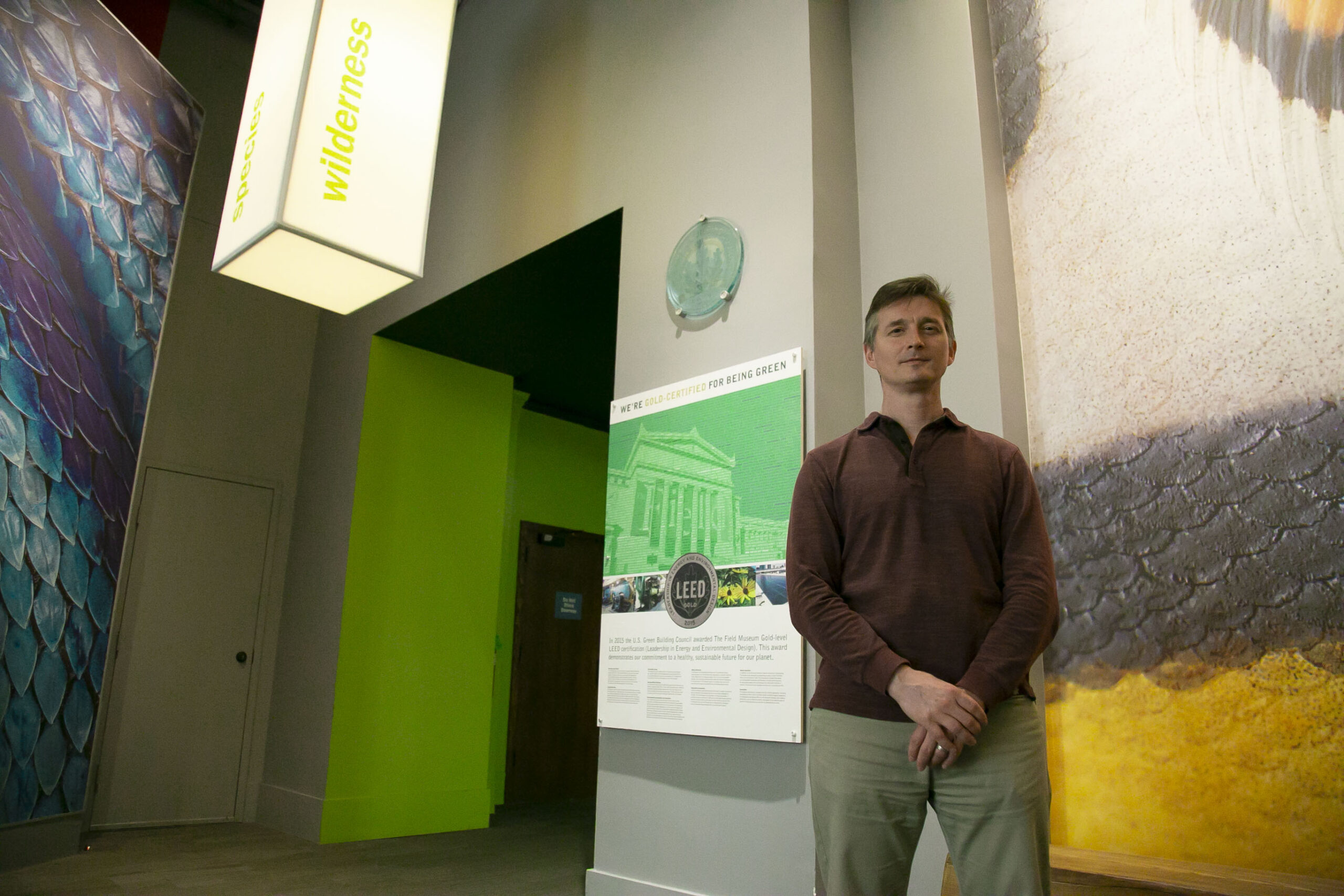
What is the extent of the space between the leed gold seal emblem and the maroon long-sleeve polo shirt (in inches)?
46.2

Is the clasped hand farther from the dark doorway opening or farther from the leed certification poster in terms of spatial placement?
the dark doorway opening

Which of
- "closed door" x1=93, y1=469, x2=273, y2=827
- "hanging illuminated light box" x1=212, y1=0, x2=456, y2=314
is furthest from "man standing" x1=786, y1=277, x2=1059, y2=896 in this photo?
"closed door" x1=93, y1=469, x2=273, y2=827

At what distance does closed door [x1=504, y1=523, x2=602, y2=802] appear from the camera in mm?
5594

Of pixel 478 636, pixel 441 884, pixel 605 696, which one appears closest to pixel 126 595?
pixel 478 636

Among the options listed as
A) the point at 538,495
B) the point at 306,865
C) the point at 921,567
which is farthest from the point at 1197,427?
the point at 538,495

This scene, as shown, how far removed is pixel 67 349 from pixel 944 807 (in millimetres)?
3493

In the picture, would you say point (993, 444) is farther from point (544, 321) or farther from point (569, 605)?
point (569, 605)

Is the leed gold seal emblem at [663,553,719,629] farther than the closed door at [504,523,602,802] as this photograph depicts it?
No

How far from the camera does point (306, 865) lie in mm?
3572

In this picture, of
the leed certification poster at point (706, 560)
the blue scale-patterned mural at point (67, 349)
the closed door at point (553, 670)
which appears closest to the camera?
the leed certification poster at point (706, 560)

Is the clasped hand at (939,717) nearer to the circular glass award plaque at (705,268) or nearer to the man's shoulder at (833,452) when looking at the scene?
the man's shoulder at (833,452)

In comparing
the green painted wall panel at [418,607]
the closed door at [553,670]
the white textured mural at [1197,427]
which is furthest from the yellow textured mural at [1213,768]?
the closed door at [553,670]

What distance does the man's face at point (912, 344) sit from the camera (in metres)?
1.49

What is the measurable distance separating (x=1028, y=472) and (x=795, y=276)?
4.43 feet
